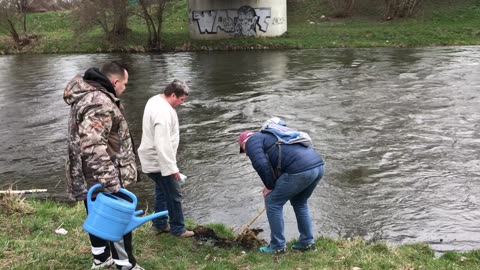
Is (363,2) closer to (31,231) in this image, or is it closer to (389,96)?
(389,96)

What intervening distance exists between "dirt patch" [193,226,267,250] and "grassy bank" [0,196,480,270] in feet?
0.35

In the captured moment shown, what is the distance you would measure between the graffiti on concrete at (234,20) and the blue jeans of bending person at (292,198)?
32.6 meters

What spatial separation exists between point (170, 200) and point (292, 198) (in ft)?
4.67

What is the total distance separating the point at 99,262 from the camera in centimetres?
474

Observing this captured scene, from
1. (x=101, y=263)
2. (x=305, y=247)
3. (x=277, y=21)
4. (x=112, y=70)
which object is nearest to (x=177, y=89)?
(x=112, y=70)

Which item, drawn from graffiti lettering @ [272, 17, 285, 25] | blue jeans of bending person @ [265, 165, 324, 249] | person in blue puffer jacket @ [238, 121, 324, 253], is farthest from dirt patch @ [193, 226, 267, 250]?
graffiti lettering @ [272, 17, 285, 25]

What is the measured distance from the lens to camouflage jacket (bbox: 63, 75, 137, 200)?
14.2 ft

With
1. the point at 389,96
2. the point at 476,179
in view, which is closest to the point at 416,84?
the point at 389,96

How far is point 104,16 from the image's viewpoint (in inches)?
1480

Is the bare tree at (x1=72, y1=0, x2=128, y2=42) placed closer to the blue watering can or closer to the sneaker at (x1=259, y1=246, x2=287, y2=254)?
the sneaker at (x1=259, y1=246, x2=287, y2=254)

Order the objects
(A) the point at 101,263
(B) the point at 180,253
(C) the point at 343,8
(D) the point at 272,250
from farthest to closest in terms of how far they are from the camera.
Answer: (C) the point at 343,8
(D) the point at 272,250
(B) the point at 180,253
(A) the point at 101,263

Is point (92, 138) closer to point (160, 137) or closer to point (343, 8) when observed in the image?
point (160, 137)

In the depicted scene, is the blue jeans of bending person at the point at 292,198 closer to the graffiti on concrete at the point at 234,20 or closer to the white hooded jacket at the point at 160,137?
the white hooded jacket at the point at 160,137

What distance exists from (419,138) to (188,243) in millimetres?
7824
